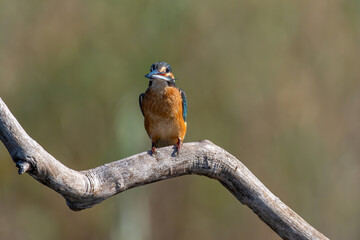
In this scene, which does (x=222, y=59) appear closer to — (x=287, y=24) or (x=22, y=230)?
(x=287, y=24)

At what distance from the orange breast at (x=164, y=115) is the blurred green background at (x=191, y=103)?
728 millimetres

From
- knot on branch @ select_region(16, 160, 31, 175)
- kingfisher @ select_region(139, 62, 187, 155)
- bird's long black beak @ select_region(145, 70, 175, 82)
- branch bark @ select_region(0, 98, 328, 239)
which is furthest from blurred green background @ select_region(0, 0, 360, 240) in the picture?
knot on branch @ select_region(16, 160, 31, 175)

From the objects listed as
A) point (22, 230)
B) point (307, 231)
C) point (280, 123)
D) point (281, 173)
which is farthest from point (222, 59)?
point (307, 231)

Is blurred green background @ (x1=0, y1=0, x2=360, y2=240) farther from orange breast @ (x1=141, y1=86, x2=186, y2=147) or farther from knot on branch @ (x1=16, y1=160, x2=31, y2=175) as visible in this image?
knot on branch @ (x1=16, y1=160, x2=31, y2=175)

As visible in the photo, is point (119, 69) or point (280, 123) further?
point (280, 123)

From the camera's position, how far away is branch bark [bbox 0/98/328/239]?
214 centimetres

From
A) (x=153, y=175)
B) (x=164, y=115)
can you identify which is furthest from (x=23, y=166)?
(x=164, y=115)

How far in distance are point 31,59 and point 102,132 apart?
0.73 metres

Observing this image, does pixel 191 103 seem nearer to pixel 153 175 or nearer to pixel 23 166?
pixel 153 175

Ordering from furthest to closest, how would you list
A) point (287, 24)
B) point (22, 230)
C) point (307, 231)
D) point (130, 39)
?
point (287, 24)
point (130, 39)
point (22, 230)
point (307, 231)

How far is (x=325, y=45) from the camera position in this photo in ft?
17.0

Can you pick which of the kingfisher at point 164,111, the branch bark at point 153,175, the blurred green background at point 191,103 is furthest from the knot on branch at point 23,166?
the blurred green background at point 191,103

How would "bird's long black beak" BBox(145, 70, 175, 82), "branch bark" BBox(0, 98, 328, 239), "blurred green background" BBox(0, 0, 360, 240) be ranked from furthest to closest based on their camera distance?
"blurred green background" BBox(0, 0, 360, 240), "bird's long black beak" BBox(145, 70, 175, 82), "branch bark" BBox(0, 98, 328, 239)

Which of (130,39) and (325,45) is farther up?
(325,45)
